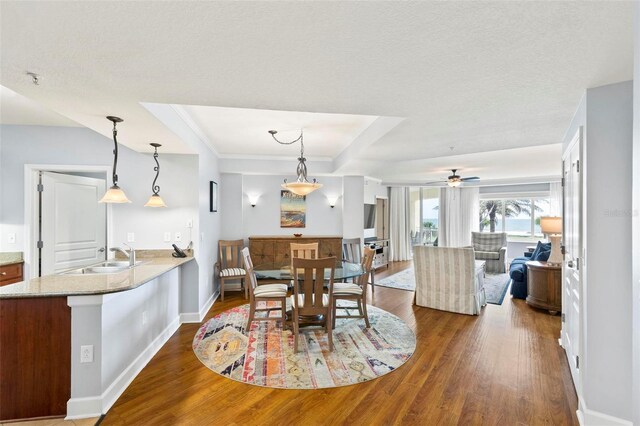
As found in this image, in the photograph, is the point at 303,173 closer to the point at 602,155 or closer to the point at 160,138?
the point at 160,138

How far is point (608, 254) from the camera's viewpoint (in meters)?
1.96

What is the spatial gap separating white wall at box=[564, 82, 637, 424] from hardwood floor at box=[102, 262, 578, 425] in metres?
0.34

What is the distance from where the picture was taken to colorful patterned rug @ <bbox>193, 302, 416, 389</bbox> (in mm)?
2588

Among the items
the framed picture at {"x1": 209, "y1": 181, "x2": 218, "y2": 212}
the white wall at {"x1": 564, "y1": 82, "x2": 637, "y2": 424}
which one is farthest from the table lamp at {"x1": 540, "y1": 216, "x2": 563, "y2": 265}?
the framed picture at {"x1": 209, "y1": 181, "x2": 218, "y2": 212}

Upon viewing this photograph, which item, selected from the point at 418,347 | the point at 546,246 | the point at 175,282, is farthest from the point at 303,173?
the point at 546,246

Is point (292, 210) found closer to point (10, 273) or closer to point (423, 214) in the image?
point (10, 273)

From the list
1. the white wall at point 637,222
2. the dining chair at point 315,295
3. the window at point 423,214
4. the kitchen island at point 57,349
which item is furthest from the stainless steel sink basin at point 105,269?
the window at point 423,214

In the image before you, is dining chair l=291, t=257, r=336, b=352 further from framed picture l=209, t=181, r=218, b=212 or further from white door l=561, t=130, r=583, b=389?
framed picture l=209, t=181, r=218, b=212

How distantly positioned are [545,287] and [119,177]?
241 inches

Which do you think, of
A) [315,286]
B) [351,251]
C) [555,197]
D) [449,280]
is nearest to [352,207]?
[351,251]

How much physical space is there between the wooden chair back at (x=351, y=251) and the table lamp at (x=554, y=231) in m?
3.03

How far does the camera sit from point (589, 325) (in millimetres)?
2008

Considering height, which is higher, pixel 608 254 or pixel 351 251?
pixel 608 254

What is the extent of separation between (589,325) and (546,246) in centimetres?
419
